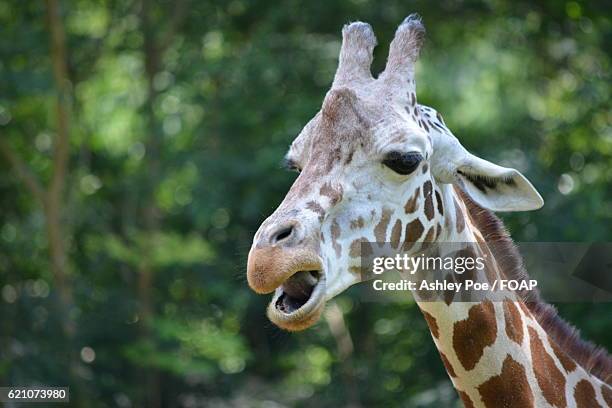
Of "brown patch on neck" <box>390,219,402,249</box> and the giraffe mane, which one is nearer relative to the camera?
"brown patch on neck" <box>390,219,402,249</box>

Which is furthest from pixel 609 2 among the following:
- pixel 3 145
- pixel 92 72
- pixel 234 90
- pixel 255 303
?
pixel 3 145

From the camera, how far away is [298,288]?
12.0 feet

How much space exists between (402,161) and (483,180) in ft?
1.41

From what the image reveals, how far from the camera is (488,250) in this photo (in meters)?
4.25

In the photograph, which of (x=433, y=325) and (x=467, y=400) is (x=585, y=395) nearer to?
(x=467, y=400)

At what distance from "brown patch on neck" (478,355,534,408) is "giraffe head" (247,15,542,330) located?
0.60 metres

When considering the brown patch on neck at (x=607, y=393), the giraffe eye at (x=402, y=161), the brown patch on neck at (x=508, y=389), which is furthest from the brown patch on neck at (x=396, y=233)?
the brown patch on neck at (x=607, y=393)

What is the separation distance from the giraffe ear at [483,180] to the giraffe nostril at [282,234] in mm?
794

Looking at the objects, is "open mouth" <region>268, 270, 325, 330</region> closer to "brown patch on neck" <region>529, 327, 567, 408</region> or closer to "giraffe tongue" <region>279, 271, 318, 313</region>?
"giraffe tongue" <region>279, 271, 318, 313</region>

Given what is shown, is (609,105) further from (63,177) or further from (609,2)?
(63,177)

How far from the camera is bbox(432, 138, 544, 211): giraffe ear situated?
4.04m

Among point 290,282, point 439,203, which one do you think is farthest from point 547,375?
point 290,282

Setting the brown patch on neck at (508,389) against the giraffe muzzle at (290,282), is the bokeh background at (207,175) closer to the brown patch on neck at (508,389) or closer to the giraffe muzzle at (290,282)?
the brown patch on neck at (508,389)

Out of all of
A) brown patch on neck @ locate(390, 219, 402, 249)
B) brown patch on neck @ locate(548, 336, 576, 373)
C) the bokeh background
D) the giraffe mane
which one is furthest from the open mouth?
the bokeh background
